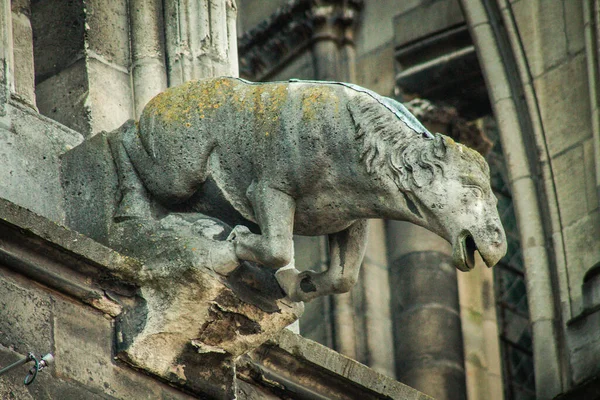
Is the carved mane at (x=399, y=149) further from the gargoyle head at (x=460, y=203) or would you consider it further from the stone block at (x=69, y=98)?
the stone block at (x=69, y=98)

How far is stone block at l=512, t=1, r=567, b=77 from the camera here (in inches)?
653

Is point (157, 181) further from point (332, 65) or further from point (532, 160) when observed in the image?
point (332, 65)

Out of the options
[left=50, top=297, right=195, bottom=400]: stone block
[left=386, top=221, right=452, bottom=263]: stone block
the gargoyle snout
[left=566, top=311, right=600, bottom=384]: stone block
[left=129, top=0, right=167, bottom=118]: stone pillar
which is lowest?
[left=50, top=297, right=195, bottom=400]: stone block

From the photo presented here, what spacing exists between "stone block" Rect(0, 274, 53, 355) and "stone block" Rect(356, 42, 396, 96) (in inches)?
A: 379

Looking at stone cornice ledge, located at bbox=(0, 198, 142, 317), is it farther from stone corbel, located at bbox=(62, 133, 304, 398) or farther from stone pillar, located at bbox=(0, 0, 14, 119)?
stone pillar, located at bbox=(0, 0, 14, 119)

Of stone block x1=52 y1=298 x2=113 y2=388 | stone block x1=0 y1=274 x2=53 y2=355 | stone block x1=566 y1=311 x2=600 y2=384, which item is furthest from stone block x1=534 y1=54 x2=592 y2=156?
stone block x1=0 y1=274 x2=53 y2=355

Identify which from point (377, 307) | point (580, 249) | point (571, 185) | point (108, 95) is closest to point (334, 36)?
point (377, 307)

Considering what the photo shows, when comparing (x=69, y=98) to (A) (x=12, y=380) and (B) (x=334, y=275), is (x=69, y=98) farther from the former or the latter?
(A) (x=12, y=380)

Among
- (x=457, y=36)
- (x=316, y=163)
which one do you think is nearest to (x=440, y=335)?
(x=457, y=36)

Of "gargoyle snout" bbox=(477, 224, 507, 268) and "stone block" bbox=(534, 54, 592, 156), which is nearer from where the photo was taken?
"gargoyle snout" bbox=(477, 224, 507, 268)

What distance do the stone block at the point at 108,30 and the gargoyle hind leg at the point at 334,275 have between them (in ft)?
4.88

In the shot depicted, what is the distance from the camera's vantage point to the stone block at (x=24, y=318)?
9445 mm

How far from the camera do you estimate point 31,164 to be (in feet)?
33.9

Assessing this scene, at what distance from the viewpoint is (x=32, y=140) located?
1038cm
